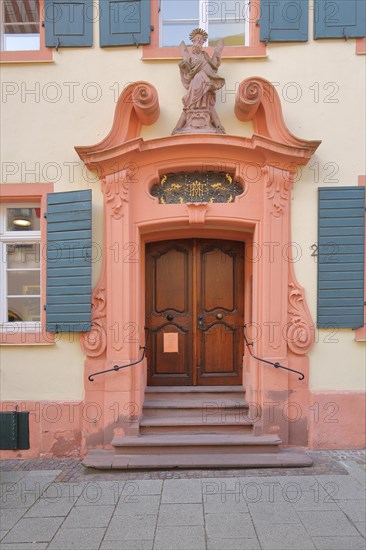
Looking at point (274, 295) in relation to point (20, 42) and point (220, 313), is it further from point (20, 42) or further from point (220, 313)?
point (20, 42)

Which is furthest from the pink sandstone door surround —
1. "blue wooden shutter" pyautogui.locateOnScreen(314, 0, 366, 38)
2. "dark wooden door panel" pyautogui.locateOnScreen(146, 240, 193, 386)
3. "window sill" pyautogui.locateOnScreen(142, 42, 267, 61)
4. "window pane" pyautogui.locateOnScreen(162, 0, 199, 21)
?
"window pane" pyautogui.locateOnScreen(162, 0, 199, 21)

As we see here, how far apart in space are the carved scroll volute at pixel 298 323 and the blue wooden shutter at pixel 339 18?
3095 millimetres

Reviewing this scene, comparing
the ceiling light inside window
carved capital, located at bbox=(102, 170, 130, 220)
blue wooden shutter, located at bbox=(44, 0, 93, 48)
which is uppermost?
blue wooden shutter, located at bbox=(44, 0, 93, 48)

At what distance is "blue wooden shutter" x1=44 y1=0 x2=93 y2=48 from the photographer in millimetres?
4797

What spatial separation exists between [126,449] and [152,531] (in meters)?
1.33

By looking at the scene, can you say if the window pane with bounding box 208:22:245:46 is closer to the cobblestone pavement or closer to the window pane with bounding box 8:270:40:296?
the window pane with bounding box 8:270:40:296

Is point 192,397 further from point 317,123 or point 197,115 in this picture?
point 317,123

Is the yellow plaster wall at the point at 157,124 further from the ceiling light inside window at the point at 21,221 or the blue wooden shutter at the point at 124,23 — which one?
the ceiling light inside window at the point at 21,221

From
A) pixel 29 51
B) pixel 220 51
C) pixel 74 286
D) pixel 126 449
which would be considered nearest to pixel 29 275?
pixel 74 286

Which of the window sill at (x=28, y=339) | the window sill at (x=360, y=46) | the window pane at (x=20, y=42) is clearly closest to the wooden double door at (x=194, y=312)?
the window sill at (x=28, y=339)

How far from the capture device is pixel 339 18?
477 centimetres

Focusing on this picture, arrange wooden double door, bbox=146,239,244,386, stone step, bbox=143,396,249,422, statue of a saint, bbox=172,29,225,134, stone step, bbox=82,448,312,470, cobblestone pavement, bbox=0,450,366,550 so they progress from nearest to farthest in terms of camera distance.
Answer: cobblestone pavement, bbox=0,450,366,550 < stone step, bbox=82,448,312,470 < statue of a saint, bbox=172,29,225,134 < stone step, bbox=143,396,249,422 < wooden double door, bbox=146,239,244,386

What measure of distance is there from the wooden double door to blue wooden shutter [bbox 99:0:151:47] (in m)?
2.65

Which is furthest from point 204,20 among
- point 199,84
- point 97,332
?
point 97,332
